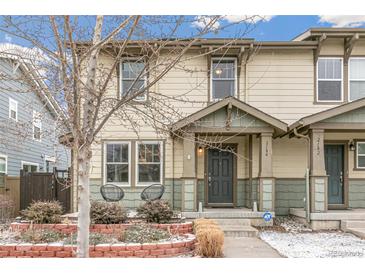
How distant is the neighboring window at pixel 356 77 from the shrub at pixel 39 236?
8.41m

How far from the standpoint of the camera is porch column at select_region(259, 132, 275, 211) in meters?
10.6

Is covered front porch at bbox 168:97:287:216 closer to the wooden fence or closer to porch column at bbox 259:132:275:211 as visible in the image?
porch column at bbox 259:132:275:211

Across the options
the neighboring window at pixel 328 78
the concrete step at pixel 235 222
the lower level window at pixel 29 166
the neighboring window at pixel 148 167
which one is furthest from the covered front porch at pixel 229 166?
the lower level window at pixel 29 166

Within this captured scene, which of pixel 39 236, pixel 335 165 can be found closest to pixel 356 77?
pixel 335 165

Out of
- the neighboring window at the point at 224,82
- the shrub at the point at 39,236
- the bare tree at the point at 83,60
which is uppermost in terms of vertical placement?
the neighboring window at the point at 224,82

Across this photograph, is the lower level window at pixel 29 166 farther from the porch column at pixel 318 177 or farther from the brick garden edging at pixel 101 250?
the porch column at pixel 318 177

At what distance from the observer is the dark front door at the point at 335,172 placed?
39.0ft

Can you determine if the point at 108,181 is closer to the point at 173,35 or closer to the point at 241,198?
the point at 241,198

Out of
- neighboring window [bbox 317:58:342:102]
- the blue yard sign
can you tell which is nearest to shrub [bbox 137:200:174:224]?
the blue yard sign

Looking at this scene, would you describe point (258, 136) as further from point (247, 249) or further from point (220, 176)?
point (247, 249)

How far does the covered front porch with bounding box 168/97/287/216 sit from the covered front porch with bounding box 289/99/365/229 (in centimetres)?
80

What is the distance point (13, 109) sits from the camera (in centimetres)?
1501
